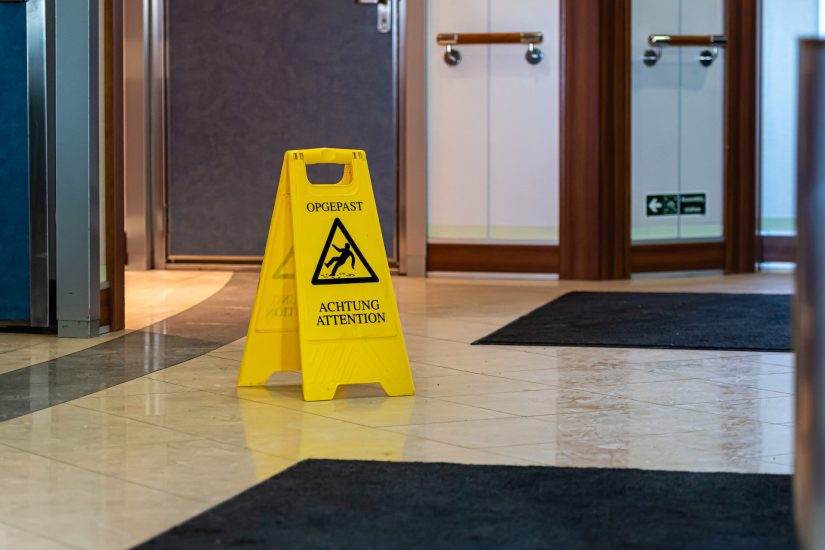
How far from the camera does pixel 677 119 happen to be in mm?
6590

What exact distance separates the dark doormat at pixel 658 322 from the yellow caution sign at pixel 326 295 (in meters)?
1.00

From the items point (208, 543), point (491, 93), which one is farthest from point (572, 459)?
point (491, 93)

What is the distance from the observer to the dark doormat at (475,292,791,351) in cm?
428

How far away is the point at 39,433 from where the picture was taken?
2896 mm

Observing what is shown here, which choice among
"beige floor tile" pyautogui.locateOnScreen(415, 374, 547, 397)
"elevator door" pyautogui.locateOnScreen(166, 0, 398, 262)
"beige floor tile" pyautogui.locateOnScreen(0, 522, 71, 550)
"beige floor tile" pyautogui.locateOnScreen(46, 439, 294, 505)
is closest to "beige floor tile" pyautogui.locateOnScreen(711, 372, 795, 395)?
"beige floor tile" pyautogui.locateOnScreen(415, 374, 547, 397)

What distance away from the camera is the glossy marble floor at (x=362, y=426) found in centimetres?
237

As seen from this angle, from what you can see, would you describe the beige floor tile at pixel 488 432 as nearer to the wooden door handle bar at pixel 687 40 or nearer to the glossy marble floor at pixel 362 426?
the glossy marble floor at pixel 362 426

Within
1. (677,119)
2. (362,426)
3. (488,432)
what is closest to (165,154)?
(677,119)

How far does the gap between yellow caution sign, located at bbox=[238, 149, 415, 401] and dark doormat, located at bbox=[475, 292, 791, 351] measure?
1004mm

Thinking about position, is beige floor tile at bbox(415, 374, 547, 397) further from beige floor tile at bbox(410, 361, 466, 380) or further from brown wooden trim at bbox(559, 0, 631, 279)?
brown wooden trim at bbox(559, 0, 631, 279)

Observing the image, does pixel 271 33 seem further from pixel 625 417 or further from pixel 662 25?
pixel 625 417

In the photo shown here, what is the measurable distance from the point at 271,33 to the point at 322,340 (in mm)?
3690

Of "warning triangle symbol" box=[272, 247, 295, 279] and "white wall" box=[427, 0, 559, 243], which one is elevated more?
"white wall" box=[427, 0, 559, 243]

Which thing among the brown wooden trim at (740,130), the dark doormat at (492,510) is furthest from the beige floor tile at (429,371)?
the brown wooden trim at (740,130)
